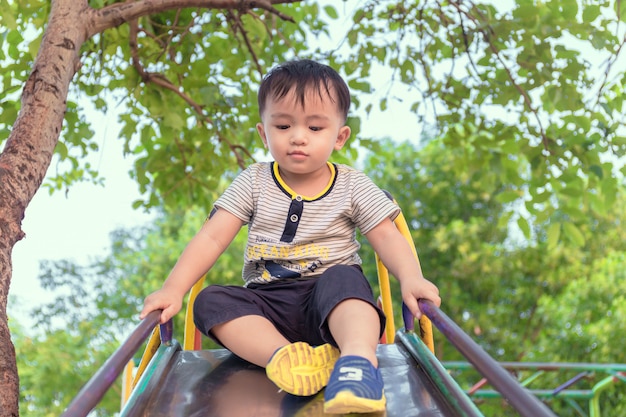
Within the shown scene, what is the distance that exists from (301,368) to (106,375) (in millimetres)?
500

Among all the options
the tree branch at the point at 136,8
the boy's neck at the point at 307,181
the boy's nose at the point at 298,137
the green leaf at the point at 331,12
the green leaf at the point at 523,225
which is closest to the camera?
the boy's nose at the point at 298,137

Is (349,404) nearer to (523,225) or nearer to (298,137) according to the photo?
(298,137)

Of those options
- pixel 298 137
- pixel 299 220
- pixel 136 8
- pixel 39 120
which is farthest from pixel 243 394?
pixel 136 8

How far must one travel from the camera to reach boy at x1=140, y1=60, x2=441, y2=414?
185 cm

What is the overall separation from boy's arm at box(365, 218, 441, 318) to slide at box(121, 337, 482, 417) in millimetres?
156

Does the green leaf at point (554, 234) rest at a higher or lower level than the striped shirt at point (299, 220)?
higher

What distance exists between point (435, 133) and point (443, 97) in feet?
0.90

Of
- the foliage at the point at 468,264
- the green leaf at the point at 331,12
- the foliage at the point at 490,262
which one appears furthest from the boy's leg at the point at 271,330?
the foliage at the point at 468,264

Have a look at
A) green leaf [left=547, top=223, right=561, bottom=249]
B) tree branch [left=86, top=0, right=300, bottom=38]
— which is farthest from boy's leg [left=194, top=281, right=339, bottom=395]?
green leaf [left=547, top=223, right=561, bottom=249]

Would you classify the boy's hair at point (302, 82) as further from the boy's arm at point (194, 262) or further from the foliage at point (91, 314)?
the foliage at point (91, 314)

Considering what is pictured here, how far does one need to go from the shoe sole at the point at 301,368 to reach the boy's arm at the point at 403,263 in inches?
10.6

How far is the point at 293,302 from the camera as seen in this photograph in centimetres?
205

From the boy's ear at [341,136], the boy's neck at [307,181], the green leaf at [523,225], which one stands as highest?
the green leaf at [523,225]

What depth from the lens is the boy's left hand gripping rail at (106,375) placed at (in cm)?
120
